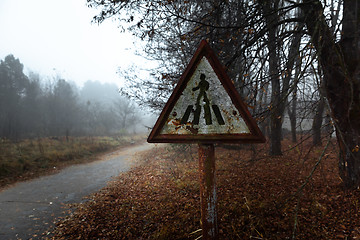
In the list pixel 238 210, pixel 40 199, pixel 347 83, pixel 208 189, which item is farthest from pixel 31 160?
pixel 347 83

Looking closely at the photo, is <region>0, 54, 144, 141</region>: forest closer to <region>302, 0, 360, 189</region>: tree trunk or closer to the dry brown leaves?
the dry brown leaves

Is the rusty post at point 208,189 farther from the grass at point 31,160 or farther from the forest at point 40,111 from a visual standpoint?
the forest at point 40,111

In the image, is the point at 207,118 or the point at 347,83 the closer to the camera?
the point at 207,118

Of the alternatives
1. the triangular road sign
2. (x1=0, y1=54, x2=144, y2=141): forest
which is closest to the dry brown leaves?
the triangular road sign

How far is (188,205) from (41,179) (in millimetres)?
7667

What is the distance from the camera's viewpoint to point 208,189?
1568 mm

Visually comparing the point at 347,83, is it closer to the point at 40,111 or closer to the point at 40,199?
the point at 40,199

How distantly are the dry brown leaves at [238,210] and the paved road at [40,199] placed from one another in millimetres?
571

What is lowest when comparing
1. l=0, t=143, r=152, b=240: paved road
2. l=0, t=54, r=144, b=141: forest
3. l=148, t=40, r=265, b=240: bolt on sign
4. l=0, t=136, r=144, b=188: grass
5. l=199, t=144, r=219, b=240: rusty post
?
l=0, t=143, r=152, b=240: paved road

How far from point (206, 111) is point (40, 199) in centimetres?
688

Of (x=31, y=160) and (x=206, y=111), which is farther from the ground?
(x=206, y=111)

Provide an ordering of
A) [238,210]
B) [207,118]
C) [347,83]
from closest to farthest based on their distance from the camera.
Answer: [207,118] < [347,83] < [238,210]

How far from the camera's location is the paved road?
4078mm

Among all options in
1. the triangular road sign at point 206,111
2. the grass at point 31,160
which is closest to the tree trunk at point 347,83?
the triangular road sign at point 206,111
